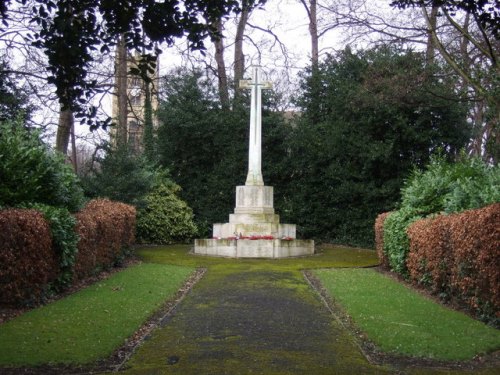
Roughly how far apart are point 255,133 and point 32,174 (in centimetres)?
854

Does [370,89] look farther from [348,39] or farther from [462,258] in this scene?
[462,258]

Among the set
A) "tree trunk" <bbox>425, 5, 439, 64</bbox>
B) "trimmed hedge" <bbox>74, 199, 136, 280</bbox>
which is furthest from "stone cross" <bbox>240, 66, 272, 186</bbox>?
"tree trunk" <bbox>425, 5, 439, 64</bbox>

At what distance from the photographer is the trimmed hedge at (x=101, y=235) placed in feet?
33.6

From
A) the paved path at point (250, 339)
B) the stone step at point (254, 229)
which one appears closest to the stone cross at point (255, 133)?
the stone step at point (254, 229)

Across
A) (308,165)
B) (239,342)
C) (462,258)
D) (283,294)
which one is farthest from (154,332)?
(308,165)

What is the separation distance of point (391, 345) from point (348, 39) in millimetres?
15075

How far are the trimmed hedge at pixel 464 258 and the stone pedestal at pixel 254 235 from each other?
5.44 meters

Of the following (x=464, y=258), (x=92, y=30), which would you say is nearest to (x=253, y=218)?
(x=464, y=258)

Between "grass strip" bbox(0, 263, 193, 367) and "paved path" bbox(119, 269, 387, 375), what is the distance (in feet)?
1.47

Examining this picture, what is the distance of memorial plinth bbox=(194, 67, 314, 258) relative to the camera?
1528 cm

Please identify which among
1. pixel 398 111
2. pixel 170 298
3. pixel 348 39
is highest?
pixel 348 39

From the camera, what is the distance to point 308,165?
2070 cm

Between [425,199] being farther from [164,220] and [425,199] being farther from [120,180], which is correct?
[164,220]

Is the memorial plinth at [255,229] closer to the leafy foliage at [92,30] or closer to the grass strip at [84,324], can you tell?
the grass strip at [84,324]
